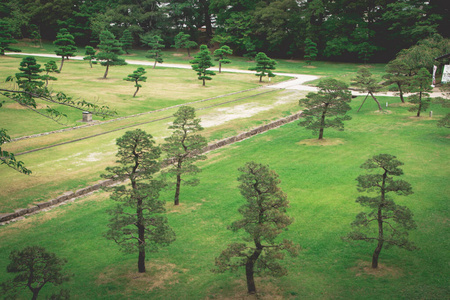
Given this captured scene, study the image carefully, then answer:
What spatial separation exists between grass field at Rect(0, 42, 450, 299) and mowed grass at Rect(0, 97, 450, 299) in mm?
35

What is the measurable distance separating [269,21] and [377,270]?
53304mm

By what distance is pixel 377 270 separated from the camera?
945cm

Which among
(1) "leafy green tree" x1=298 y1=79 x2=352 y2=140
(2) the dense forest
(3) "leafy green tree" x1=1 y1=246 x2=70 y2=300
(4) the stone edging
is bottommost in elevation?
(4) the stone edging

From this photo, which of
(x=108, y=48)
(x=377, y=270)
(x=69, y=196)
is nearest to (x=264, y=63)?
(x=108, y=48)

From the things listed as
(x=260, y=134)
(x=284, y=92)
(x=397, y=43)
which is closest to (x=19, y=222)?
(x=260, y=134)

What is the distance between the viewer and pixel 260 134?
23.2 m

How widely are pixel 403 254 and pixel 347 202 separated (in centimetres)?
333

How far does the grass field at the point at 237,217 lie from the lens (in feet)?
29.4

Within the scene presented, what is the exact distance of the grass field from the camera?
8953 mm

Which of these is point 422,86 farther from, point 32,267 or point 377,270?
point 32,267

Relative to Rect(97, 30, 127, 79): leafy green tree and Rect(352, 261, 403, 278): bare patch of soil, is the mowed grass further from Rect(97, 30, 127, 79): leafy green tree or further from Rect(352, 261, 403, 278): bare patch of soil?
Rect(97, 30, 127, 79): leafy green tree

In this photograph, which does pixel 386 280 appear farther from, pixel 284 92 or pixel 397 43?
pixel 397 43

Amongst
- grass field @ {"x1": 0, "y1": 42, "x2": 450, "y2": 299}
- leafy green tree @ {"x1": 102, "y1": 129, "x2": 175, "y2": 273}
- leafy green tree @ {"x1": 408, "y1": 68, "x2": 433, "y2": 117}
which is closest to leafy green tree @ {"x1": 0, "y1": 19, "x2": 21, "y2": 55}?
grass field @ {"x1": 0, "y1": 42, "x2": 450, "y2": 299}

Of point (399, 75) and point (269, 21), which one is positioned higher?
point (269, 21)
